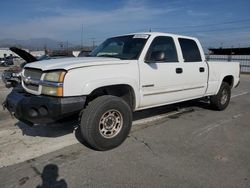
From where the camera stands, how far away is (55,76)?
12.0 feet

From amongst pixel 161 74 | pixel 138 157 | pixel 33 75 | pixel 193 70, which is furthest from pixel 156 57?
pixel 33 75

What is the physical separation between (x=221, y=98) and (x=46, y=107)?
485 cm

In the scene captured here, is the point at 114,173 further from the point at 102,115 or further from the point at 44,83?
the point at 44,83

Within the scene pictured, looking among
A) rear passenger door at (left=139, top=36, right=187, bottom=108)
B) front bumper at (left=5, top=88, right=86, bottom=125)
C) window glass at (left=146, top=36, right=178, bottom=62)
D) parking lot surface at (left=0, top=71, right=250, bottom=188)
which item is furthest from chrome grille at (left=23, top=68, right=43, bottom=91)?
window glass at (left=146, top=36, right=178, bottom=62)

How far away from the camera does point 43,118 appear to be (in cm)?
367

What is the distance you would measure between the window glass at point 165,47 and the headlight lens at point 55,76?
5.87 feet

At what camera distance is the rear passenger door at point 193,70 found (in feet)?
18.0

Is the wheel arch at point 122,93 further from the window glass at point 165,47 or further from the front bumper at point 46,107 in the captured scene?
the window glass at point 165,47

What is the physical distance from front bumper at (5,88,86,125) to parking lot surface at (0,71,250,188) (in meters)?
0.59

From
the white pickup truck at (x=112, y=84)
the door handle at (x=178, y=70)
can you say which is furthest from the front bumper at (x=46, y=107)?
the door handle at (x=178, y=70)

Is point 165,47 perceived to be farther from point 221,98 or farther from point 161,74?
point 221,98

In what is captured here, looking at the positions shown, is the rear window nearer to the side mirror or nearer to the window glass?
the window glass

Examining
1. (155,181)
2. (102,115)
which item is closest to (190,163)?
(155,181)

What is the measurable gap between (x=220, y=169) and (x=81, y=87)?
7.07ft
